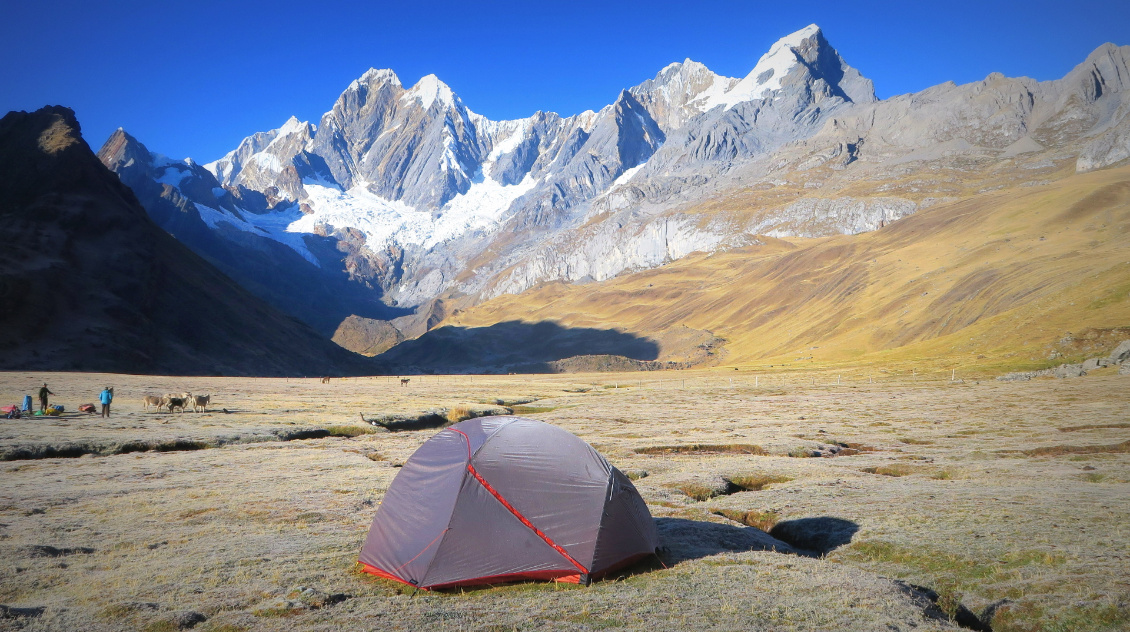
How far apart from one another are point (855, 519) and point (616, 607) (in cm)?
1127

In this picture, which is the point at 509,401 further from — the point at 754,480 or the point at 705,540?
the point at 705,540

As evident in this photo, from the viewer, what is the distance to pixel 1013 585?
521 inches

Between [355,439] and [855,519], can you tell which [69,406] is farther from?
[855,519]

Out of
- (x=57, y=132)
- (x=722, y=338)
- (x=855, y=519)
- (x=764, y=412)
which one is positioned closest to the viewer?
(x=855, y=519)

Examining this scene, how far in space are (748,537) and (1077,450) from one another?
26.5 meters

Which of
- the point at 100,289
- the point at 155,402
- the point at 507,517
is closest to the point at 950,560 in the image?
the point at 507,517

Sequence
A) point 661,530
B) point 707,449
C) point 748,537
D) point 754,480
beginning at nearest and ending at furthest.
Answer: point 748,537, point 661,530, point 754,480, point 707,449

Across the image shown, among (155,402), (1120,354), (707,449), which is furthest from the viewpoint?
(1120,354)

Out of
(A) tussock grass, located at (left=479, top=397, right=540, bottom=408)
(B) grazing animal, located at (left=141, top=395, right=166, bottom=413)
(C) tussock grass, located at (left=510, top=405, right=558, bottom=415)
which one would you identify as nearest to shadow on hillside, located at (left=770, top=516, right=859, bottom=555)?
(C) tussock grass, located at (left=510, top=405, right=558, bottom=415)

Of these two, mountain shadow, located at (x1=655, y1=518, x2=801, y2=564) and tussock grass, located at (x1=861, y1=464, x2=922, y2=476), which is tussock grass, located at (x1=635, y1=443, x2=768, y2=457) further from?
mountain shadow, located at (x1=655, y1=518, x2=801, y2=564)

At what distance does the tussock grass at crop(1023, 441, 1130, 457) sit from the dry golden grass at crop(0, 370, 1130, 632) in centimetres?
60

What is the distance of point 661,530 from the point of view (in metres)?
18.4

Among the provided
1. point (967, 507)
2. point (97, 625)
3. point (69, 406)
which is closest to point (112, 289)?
point (69, 406)

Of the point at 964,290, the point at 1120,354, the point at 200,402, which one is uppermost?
the point at 964,290
